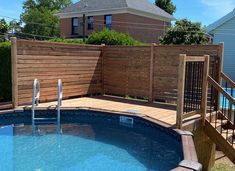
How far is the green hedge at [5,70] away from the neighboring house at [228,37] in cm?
1474

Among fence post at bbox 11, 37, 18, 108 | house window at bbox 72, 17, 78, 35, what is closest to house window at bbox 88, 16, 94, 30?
house window at bbox 72, 17, 78, 35

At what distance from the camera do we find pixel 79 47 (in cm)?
1008

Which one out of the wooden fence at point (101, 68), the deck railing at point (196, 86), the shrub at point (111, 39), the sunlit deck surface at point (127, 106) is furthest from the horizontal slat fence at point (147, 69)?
the shrub at point (111, 39)

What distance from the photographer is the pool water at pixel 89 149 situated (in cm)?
521

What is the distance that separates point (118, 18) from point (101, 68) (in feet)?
44.9

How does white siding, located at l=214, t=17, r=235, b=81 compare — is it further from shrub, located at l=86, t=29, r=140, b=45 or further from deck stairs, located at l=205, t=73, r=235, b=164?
deck stairs, located at l=205, t=73, r=235, b=164

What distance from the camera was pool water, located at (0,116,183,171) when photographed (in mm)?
5211

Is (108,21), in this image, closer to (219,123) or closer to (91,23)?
(91,23)

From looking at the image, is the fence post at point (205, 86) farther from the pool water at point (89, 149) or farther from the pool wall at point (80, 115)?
the pool water at point (89, 149)

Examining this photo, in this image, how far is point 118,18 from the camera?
23734 mm

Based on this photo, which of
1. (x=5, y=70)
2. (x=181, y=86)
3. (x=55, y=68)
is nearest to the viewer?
(x=181, y=86)

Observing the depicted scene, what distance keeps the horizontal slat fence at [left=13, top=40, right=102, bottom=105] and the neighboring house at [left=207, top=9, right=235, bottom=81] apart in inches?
455

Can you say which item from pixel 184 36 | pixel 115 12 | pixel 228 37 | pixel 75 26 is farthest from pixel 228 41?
pixel 75 26

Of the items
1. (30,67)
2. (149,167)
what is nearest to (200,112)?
(149,167)
